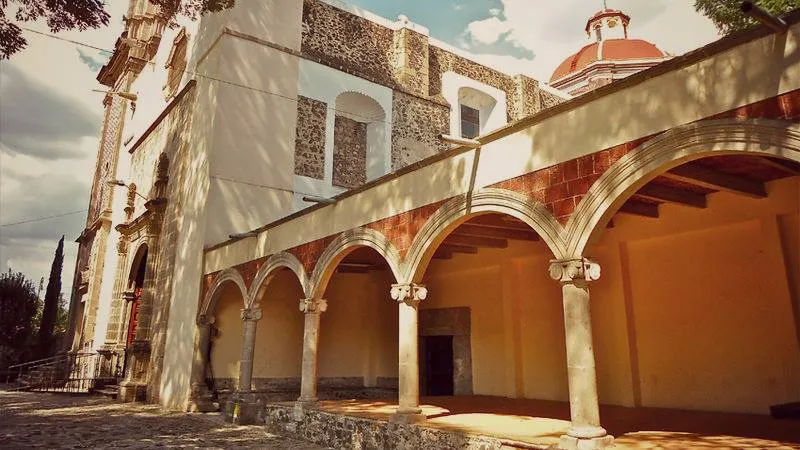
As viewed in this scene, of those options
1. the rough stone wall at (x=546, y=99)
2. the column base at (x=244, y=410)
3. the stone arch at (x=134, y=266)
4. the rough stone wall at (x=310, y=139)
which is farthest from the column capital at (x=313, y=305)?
the rough stone wall at (x=546, y=99)

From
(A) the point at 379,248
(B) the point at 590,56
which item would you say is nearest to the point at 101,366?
A: (A) the point at 379,248

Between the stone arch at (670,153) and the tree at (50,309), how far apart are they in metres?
26.0

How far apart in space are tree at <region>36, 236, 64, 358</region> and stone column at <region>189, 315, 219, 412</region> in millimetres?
16288

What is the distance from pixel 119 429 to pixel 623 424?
814 cm

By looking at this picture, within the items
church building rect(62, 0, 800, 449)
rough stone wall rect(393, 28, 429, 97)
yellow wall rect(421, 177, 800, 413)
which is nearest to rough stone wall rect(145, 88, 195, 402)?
church building rect(62, 0, 800, 449)

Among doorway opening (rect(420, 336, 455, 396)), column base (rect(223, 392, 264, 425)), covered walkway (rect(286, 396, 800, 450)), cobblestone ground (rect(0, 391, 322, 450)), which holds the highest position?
doorway opening (rect(420, 336, 455, 396))

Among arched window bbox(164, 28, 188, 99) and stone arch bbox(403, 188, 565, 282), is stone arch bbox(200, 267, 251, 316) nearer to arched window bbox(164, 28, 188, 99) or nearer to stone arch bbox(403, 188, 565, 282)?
stone arch bbox(403, 188, 565, 282)

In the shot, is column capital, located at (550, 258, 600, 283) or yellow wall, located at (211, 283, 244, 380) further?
yellow wall, located at (211, 283, 244, 380)

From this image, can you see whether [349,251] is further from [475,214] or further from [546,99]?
[546,99]

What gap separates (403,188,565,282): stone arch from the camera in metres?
5.55

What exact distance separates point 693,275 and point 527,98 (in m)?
13.7

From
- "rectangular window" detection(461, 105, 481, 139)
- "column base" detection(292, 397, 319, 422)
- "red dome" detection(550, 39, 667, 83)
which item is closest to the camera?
"column base" detection(292, 397, 319, 422)

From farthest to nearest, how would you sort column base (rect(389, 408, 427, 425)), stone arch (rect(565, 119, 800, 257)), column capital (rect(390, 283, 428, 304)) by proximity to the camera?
column capital (rect(390, 283, 428, 304)) < column base (rect(389, 408, 427, 425)) < stone arch (rect(565, 119, 800, 257))

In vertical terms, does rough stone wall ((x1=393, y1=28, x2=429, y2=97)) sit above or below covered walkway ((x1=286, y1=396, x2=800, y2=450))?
above
